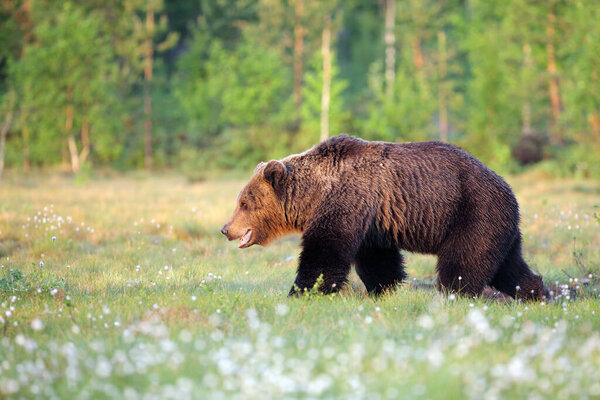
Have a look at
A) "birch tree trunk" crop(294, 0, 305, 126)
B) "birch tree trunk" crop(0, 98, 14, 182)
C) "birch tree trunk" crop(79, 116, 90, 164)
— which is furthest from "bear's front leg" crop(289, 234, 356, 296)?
"birch tree trunk" crop(294, 0, 305, 126)

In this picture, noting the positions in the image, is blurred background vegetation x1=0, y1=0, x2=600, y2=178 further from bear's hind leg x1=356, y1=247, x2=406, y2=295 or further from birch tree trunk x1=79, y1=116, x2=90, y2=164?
bear's hind leg x1=356, y1=247, x2=406, y2=295

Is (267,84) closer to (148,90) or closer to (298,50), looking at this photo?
(298,50)

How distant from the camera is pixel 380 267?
6.86 meters

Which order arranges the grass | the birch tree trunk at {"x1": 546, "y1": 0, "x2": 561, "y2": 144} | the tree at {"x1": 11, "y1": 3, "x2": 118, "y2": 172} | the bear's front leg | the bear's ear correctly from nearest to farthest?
the grass → the bear's front leg → the bear's ear → the tree at {"x1": 11, "y1": 3, "x2": 118, "y2": 172} → the birch tree trunk at {"x1": 546, "y1": 0, "x2": 561, "y2": 144}

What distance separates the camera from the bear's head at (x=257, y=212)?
6.71 meters

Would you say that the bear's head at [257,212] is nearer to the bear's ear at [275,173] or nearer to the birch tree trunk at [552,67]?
the bear's ear at [275,173]

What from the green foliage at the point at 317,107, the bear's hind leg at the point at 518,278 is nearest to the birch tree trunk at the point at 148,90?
the green foliage at the point at 317,107

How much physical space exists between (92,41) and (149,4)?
314 inches

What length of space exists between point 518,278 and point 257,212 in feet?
10.1

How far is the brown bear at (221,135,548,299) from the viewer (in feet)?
19.9

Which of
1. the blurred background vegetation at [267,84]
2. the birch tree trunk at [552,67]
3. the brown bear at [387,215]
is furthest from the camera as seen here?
the birch tree trunk at [552,67]

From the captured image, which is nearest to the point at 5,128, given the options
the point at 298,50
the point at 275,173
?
the point at 275,173

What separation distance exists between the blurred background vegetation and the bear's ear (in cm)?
1685

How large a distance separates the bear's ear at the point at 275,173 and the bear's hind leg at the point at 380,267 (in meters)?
1.25
